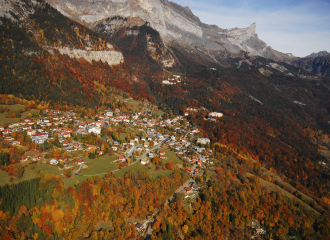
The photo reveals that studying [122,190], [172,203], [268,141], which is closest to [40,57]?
[122,190]

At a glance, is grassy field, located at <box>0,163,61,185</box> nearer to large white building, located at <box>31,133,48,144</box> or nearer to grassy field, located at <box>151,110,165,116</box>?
large white building, located at <box>31,133,48,144</box>

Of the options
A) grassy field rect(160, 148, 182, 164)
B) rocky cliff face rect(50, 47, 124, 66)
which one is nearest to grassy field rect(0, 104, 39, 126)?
grassy field rect(160, 148, 182, 164)

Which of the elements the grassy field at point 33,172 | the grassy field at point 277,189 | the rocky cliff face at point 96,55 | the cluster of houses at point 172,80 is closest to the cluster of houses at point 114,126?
the grassy field at point 33,172

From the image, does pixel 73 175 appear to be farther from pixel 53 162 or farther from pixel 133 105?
pixel 133 105

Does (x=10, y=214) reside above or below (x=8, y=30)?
below

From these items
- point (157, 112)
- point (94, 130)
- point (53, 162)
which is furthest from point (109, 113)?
point (53, 162)

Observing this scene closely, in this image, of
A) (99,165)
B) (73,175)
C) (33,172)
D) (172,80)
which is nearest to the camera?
(33,172)

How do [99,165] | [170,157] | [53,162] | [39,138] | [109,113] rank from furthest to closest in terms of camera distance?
[109,113], [170,157], [39,138], [99,165], [53,162]

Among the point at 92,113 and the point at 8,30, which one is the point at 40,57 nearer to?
the point at 8,30

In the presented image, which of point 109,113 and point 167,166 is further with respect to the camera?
point 109,113
